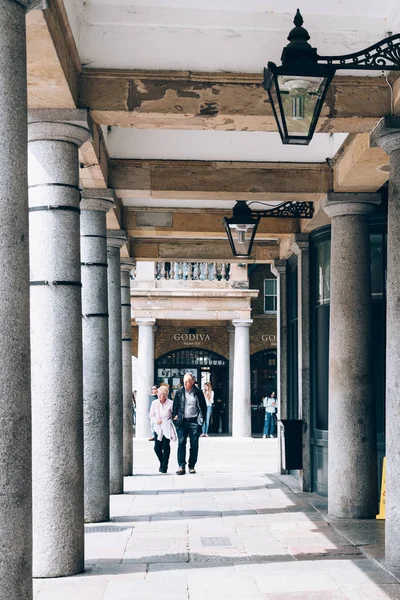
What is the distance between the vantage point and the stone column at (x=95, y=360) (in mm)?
9531

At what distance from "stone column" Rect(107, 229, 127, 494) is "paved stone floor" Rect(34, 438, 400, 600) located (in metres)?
0.39

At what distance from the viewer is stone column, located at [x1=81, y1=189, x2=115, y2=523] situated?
953 cm

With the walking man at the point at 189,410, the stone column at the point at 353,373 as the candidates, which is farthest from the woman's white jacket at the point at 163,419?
the stone column at the point at 353,373

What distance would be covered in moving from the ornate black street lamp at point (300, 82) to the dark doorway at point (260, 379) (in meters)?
24.9

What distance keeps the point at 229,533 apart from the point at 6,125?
5827mm

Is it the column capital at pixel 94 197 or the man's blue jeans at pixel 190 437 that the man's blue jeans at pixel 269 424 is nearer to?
the man's blue jeans at pixel 190 437

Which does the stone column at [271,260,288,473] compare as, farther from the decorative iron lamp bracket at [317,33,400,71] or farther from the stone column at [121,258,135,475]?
the decorative iron lamp bracket at [317,33,400,71]

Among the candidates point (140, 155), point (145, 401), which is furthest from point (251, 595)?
point (145, 401)

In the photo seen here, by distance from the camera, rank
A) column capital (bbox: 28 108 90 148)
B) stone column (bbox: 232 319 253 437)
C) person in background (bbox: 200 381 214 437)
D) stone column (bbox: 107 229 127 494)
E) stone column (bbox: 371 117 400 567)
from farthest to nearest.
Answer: person in background (bbox: 200 381 214 437)
stone column (bbox: 232 319 253 437)
stone column (bbox: 107 229 127 494)
stone column (bbox: 371 117 400 567)
column capital (bbox: 28 108 90 148)

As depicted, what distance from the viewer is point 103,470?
962cm

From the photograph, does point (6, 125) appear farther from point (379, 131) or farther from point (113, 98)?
point (379, 131)

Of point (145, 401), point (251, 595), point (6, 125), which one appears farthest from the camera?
point (145, 401)

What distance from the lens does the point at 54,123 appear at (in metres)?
7.05

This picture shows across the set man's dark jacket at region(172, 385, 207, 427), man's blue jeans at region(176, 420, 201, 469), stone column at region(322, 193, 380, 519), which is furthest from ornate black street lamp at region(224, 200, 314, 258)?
man's blue jeans at region(176, 420, 201, 469)
